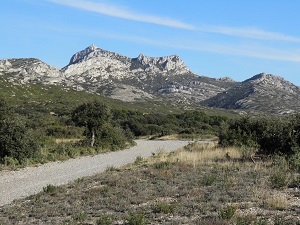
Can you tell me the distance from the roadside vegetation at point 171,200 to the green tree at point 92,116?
14.7 meters

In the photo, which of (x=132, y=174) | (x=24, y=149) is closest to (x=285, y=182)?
(x=132, y=174)

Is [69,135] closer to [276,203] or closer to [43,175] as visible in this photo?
[43,175]

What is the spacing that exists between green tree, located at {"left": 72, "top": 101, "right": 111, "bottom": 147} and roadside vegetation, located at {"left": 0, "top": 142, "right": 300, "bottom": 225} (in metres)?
14.7

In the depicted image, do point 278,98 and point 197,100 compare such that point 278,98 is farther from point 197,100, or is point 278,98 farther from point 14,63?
point 14,63

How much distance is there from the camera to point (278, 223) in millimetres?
8320

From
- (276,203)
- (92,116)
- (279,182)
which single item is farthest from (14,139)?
(276,203)

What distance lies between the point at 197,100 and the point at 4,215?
182m

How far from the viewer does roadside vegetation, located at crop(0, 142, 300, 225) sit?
9500 millimetres

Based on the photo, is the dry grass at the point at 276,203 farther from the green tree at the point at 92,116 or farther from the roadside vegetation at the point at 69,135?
the green tree at the point at 92,116

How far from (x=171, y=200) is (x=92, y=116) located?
66.9 feet

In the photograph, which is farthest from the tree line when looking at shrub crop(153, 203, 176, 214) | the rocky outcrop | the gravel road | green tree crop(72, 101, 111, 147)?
the rocky outcrop

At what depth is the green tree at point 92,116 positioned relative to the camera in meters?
31.0

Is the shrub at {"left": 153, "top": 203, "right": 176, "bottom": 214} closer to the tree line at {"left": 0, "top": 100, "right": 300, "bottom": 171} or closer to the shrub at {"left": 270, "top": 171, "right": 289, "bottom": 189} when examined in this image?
the shrub at {"left": 270, "top": 171, "right": 289, "bottom": 189}

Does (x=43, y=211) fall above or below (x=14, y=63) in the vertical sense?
below
